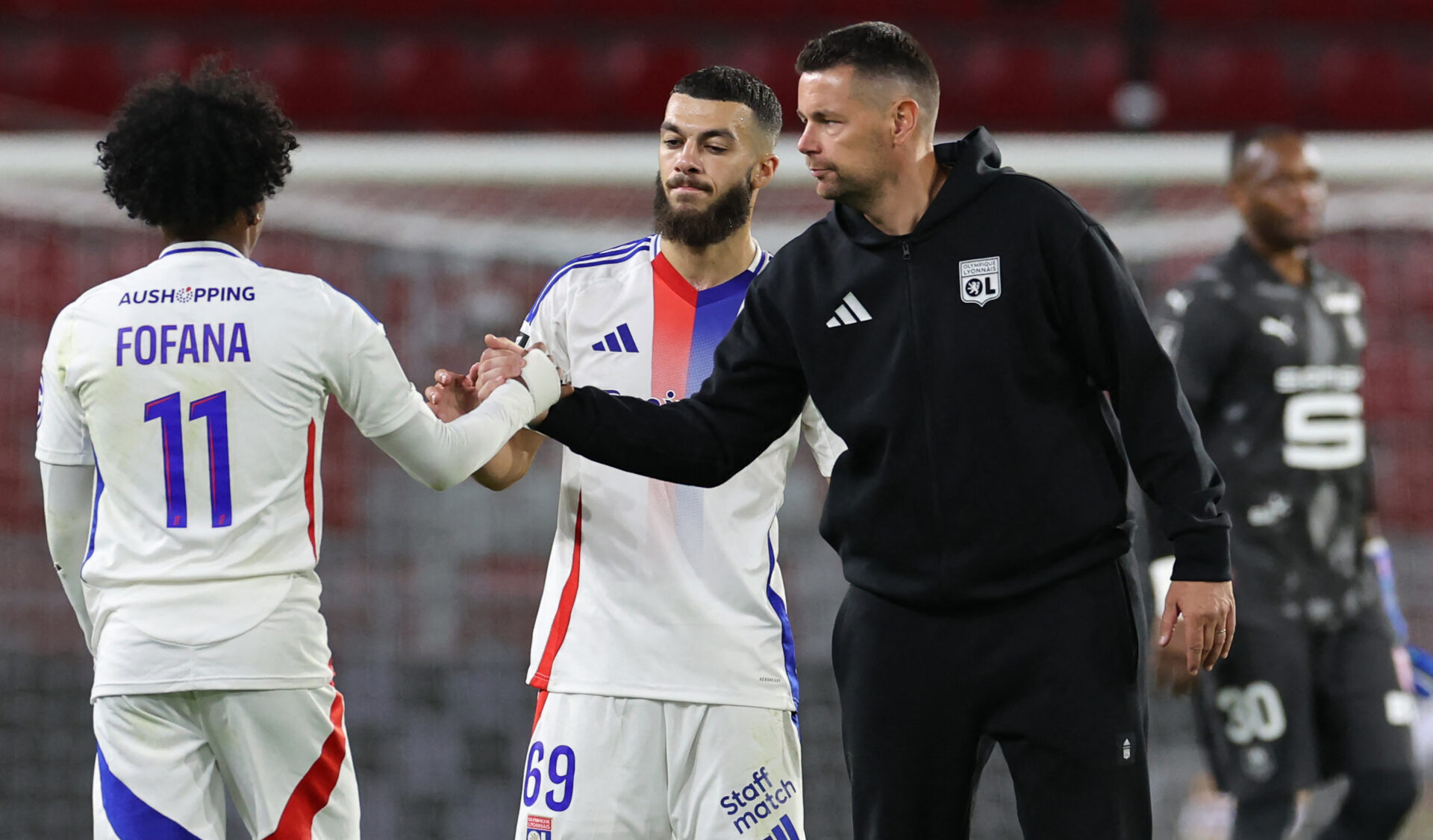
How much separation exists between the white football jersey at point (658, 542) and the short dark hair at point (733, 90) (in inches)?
13.7

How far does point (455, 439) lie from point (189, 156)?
2.46 ft

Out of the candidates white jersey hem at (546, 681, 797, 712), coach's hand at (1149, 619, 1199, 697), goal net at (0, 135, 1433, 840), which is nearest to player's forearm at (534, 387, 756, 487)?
white jersey hem at (546, 681, 797, 712)

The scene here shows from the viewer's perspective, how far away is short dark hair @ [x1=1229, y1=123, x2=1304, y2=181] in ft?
17.1

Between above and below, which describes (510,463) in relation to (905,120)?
below

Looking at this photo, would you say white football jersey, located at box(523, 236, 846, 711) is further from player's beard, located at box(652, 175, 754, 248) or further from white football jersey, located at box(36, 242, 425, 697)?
white football jersey, located at box(36, 242, 425, 697)

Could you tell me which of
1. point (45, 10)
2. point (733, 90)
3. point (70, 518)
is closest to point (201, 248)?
point (70, 518)

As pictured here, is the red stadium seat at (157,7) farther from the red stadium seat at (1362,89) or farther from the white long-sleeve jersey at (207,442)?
the white long-sleeve jersey at (207,442)

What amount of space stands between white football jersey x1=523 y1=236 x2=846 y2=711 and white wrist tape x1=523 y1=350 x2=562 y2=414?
32cm

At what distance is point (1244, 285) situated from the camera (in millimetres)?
5074

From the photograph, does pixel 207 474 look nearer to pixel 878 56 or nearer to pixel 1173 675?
pixel 878 56

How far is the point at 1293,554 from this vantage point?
4945 millimetres

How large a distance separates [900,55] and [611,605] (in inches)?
51.6

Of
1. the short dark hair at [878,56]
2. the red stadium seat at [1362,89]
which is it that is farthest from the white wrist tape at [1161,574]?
the red stadium seat at [1362,89]

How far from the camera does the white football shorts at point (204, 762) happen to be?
296cm
